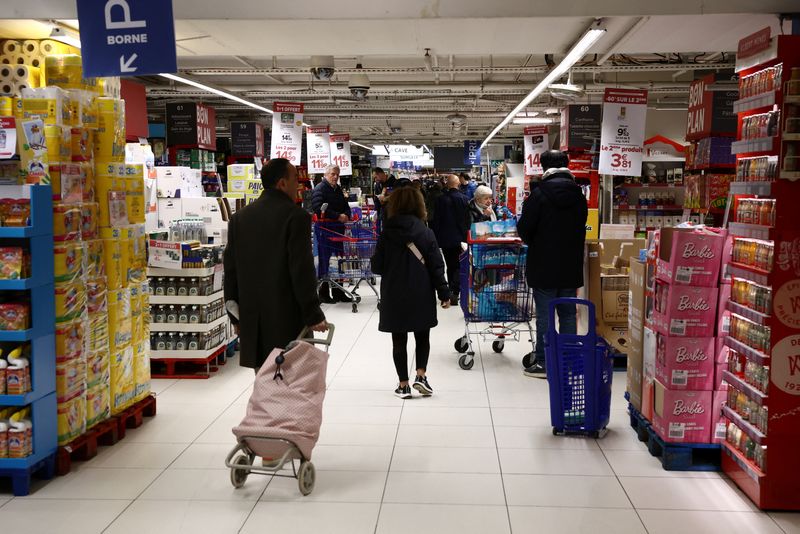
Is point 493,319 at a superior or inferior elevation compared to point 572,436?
superior

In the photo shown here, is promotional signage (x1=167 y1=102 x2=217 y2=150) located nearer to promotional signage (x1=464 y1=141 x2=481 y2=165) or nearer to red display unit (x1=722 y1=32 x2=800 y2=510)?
red display unit (x1=722 y1=32 x2=800 y2=510)

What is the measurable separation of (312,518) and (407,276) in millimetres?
2305

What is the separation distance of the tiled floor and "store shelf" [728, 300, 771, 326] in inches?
38.4

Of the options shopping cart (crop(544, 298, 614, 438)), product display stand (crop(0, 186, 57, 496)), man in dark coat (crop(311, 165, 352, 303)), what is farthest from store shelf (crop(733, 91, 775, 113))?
man in dark coat (crop(311, 165, 352, 303))

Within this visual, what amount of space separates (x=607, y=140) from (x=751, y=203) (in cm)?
615

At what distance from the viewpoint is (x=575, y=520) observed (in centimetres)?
372

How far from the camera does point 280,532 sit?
3.61m

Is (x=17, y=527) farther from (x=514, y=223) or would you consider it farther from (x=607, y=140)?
(x=607, y=140)

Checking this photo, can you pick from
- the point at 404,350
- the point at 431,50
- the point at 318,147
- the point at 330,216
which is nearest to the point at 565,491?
the point at 404,350

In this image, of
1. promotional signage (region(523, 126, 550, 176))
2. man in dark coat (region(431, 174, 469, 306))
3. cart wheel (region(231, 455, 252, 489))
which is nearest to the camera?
cart wheel (region(231, 455, 252, 489))

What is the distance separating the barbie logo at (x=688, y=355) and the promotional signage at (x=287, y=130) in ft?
32.0

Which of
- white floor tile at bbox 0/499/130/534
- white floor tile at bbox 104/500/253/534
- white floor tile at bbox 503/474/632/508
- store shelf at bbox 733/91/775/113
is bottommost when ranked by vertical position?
white floor tile at bbox 0/499/130/534

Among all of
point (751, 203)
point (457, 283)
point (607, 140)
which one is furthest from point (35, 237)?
point (607, 140)

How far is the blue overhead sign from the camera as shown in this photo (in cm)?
449
